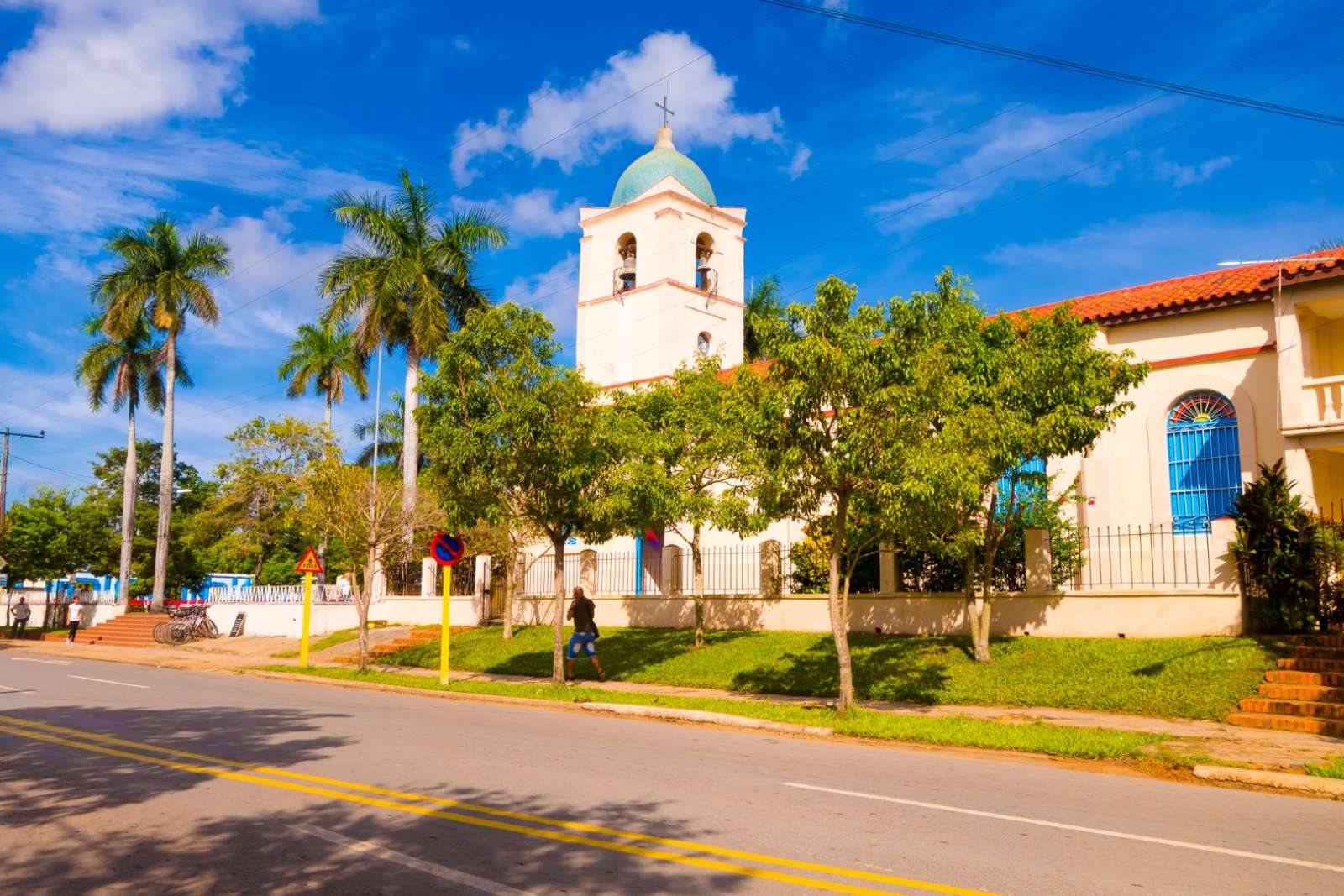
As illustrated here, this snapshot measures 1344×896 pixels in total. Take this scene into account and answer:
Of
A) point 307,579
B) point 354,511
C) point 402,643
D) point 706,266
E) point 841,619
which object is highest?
point 706,266

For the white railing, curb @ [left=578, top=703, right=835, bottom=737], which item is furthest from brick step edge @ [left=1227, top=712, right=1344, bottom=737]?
the white railing

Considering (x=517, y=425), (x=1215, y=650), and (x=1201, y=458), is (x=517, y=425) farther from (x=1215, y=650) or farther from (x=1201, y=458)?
(x=1201, y=458)

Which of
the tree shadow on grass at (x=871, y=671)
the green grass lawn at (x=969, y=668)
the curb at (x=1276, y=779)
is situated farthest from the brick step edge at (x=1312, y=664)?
the curb at (x=1276, y=779)

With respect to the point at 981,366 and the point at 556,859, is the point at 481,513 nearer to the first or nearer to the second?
the point at 981,366

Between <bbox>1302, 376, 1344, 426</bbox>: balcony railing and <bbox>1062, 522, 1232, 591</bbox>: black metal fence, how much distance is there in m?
2.61

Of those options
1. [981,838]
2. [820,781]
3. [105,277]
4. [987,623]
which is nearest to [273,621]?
[105,277]

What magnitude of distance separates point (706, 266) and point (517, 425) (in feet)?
86.1

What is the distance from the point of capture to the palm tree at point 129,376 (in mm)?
44250

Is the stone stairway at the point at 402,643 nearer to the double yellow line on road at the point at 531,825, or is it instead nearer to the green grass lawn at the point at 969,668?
the green grass lawn at the point at 969,668

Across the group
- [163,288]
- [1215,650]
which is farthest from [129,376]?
[1215,650]

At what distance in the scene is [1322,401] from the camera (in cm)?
1753

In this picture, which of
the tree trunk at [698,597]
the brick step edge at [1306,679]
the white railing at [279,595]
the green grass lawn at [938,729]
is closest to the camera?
the green grass lawn at [938,729]

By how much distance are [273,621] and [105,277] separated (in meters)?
17.8

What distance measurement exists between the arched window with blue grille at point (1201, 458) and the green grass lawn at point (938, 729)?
32.5 feet
